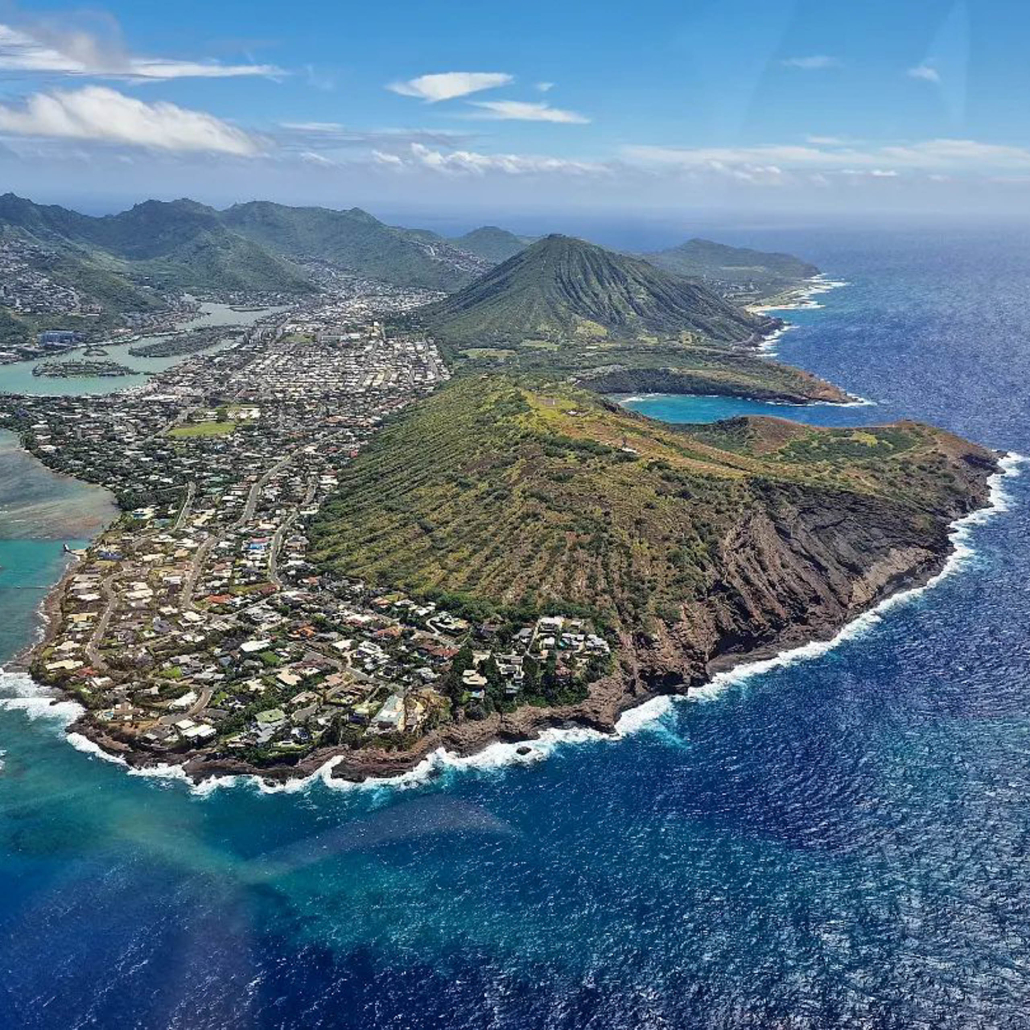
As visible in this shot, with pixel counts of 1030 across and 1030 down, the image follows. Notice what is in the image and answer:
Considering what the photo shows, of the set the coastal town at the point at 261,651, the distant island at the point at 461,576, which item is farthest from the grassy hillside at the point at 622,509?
the coastal town at the point at 261,651

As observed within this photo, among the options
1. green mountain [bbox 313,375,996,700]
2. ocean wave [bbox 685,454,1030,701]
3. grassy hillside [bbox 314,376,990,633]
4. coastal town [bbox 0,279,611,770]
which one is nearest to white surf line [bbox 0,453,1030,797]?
ocean wave [bbox 685,454,1030,701]

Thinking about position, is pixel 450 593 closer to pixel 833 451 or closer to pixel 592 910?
pixel 592 910

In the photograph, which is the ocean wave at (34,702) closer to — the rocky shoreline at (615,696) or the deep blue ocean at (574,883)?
the deep blue ocean at (574,883)

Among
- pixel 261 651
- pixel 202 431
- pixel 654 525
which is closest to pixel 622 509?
pixel 654 525

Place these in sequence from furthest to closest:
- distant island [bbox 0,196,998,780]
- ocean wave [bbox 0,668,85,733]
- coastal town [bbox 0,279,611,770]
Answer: ocean wave [bbox 0,668,85,733]
distant island [bbox 0,196,998,780]
coastal town [bbox 0,279,611,770]

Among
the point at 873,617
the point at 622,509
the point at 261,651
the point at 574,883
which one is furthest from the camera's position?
the point at 622,509

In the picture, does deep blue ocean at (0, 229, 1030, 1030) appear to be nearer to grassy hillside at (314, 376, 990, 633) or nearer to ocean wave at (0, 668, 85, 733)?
ocean wave at (0, 668, 85, 733)

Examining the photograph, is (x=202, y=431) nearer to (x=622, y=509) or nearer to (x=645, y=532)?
(x=622, y=509)
